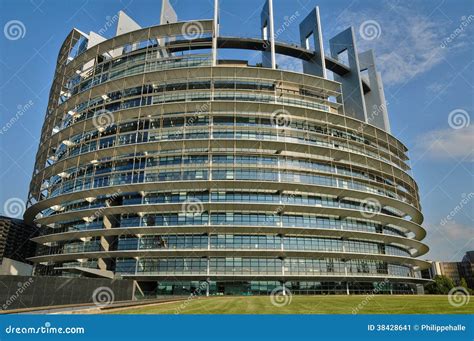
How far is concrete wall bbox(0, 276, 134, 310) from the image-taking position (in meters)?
17.5

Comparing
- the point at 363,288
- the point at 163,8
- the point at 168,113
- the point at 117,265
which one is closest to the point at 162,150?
the point at 168,113

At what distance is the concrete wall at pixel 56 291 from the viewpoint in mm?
17450

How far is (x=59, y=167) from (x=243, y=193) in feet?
90.6

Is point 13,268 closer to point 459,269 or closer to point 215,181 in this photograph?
point 215,181

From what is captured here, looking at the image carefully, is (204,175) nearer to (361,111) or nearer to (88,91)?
(88,91)

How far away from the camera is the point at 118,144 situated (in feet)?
143

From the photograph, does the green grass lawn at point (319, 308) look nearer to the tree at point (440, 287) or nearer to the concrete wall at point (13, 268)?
the concrete wall at point (13, 268)

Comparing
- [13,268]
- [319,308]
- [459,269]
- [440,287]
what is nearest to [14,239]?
[13,268]

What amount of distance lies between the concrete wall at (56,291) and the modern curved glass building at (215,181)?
435 inches

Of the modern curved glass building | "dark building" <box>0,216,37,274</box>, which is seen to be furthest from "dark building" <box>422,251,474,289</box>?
"dark building" <box>0,216,37,274</box>

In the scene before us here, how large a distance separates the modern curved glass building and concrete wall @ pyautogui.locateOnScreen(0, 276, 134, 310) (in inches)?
435

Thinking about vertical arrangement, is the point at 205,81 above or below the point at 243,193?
above

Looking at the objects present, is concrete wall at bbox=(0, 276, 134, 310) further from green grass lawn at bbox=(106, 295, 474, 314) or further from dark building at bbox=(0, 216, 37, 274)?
dark building at bbox=(0, 216, 37, 274)

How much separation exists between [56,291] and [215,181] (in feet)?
67.3
